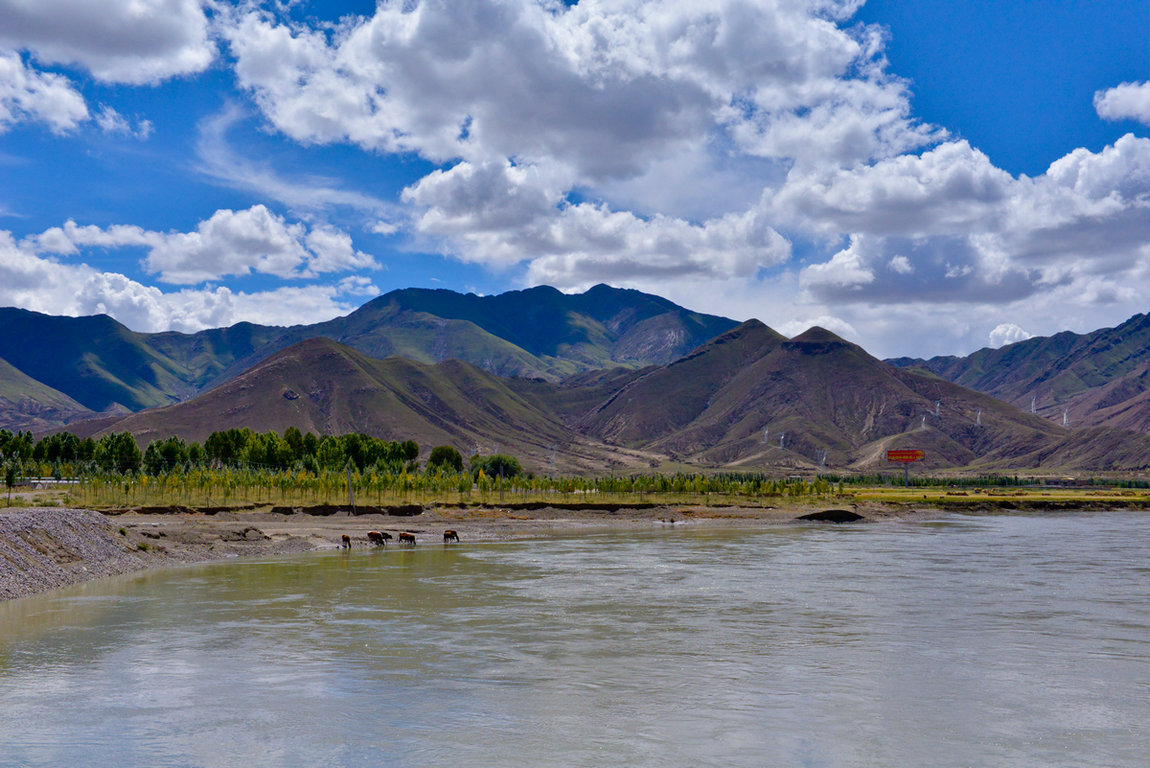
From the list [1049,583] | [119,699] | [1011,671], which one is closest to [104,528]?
[119,699]

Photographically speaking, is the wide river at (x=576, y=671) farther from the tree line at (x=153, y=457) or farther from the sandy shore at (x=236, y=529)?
the tree line at (x=153, y=457)

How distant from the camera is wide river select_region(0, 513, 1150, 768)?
69.6 feet

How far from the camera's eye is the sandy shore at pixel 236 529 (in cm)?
5350

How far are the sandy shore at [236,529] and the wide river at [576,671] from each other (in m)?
3.86

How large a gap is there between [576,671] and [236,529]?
217 feet

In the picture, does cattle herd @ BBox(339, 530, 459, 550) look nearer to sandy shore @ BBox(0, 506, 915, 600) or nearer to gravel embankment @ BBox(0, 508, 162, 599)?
sandy shore @ BBox(0, 506, 915, 600)

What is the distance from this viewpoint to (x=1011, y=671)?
98.8ft

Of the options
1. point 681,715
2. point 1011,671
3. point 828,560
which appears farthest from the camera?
point 828,560

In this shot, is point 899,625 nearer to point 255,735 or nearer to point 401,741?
point 401,741

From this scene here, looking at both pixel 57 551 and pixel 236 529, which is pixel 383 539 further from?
pixel 57 551

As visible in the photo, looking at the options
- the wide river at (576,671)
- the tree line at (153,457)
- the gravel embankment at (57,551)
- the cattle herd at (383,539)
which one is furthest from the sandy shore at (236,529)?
the tree line at (153,457)

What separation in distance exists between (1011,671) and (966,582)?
2953 cm

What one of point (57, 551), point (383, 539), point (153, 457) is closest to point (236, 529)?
point (383, 539)

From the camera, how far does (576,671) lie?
29625 millimetres
